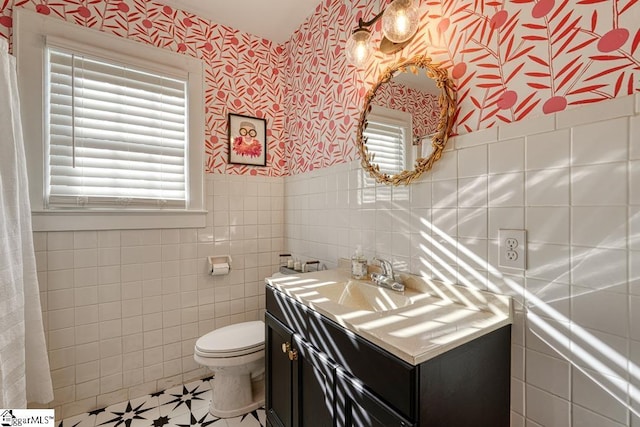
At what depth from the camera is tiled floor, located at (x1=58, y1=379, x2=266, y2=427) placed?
5.53 feet

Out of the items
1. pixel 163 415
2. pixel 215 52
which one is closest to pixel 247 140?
pixel 215 52

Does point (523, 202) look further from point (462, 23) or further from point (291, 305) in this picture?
point (291, 305)

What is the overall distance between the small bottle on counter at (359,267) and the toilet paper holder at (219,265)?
1.04 meters

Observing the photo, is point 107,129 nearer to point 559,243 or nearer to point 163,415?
point 163,415

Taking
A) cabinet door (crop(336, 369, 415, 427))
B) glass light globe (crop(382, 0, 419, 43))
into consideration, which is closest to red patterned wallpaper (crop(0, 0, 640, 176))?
glass light globe (crop(382, 0, 419, 43))

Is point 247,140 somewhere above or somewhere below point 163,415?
above

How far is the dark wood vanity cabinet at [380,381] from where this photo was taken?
777mm

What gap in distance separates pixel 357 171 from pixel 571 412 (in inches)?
50.4

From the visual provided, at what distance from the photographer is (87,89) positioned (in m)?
1.75

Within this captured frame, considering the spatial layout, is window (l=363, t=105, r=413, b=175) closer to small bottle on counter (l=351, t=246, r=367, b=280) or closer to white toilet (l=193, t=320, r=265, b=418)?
small bottle on counter (l=351, t=246, r=367, b=280)

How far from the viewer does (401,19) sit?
3.98 feet

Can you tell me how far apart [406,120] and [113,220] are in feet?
6.00

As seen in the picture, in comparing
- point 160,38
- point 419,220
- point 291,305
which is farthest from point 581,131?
point 160,38

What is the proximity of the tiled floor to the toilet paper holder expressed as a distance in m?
0.81
